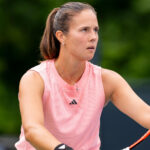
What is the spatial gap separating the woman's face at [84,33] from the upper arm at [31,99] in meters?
0.28

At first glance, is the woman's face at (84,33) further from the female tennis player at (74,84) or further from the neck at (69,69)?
the neck at (69,69)

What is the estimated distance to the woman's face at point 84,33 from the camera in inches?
152

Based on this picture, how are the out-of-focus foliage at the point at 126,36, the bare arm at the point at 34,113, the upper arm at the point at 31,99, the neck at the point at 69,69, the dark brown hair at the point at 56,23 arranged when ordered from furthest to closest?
1. the out-of-focus foliage at the point at 126,36
2. the neck at the point at 69,69
3. the dark brown hair at the point at 56,23
4. the upper arm at the point at 31,99
5. the bare arm at the point at 34,113

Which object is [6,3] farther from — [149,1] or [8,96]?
[149,1]

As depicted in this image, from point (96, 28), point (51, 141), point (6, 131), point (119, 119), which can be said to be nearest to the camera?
point (51, 141)

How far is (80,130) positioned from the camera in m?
4.07

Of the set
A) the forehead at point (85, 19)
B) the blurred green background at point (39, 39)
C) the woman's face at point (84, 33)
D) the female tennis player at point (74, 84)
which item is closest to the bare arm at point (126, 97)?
the female tennis player at point (74, 84)

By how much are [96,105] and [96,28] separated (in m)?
0.49

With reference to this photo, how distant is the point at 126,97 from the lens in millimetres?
4070

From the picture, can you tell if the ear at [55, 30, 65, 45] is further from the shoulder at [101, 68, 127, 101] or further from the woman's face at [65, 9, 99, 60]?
the shoulder at [101, 68, 127, 101]

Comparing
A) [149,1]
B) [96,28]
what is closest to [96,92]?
[96,28]

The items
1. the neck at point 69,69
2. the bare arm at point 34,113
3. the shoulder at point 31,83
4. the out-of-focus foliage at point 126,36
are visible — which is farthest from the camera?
the out-of-focus foliage at point 126,36

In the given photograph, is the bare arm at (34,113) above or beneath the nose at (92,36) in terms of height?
beneath

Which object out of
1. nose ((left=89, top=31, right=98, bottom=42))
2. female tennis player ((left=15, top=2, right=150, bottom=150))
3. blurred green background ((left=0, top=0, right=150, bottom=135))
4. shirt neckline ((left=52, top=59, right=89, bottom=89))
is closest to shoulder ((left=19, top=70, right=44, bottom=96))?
female tennis player ((left=15, top=2, right=150, bottom=150))
